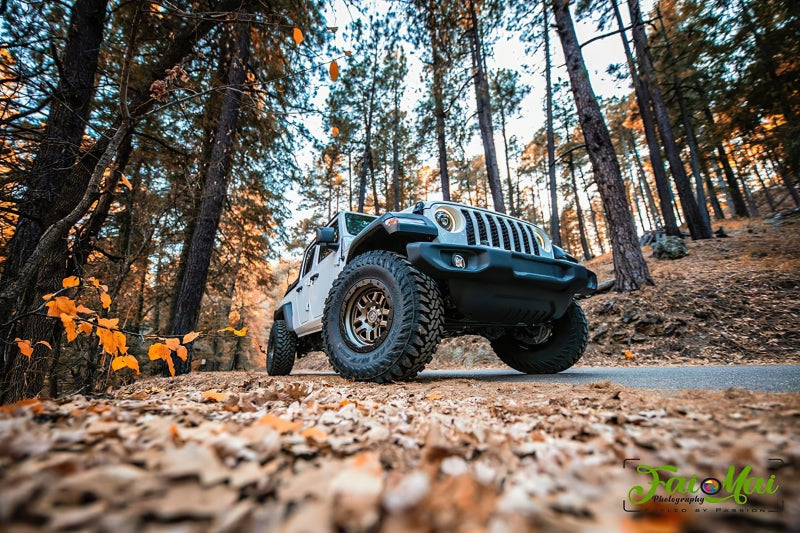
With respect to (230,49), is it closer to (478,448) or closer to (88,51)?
(88,51)

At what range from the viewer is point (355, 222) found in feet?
15.2

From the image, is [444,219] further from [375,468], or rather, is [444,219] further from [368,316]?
[375,468]

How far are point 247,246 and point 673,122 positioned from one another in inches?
861

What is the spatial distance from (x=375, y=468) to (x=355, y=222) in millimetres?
4141

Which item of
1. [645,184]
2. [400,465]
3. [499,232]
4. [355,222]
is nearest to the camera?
[400,465]

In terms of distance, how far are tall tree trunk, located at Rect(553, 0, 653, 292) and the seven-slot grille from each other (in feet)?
14.3

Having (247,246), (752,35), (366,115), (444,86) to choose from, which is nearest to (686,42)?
(752,35)

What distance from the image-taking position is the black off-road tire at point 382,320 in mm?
2586

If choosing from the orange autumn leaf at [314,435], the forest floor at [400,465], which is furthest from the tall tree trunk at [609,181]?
the orange autumn leaf at [314,435]

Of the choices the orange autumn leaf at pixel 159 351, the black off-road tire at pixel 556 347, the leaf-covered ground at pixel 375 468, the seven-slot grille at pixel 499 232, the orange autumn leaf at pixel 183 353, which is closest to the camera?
the leaf-covered ground at pixel 375 468

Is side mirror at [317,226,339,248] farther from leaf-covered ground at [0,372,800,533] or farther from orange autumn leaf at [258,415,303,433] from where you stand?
Answer: orange autumn leaf at [258,415,303,433]

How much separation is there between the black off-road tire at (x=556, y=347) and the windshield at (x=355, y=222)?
95.3 inches

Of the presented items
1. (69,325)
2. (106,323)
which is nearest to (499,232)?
(106,323)

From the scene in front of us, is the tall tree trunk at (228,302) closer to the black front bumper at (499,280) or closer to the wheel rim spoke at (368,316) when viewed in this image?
the wheel rim spoke at (368,316)
